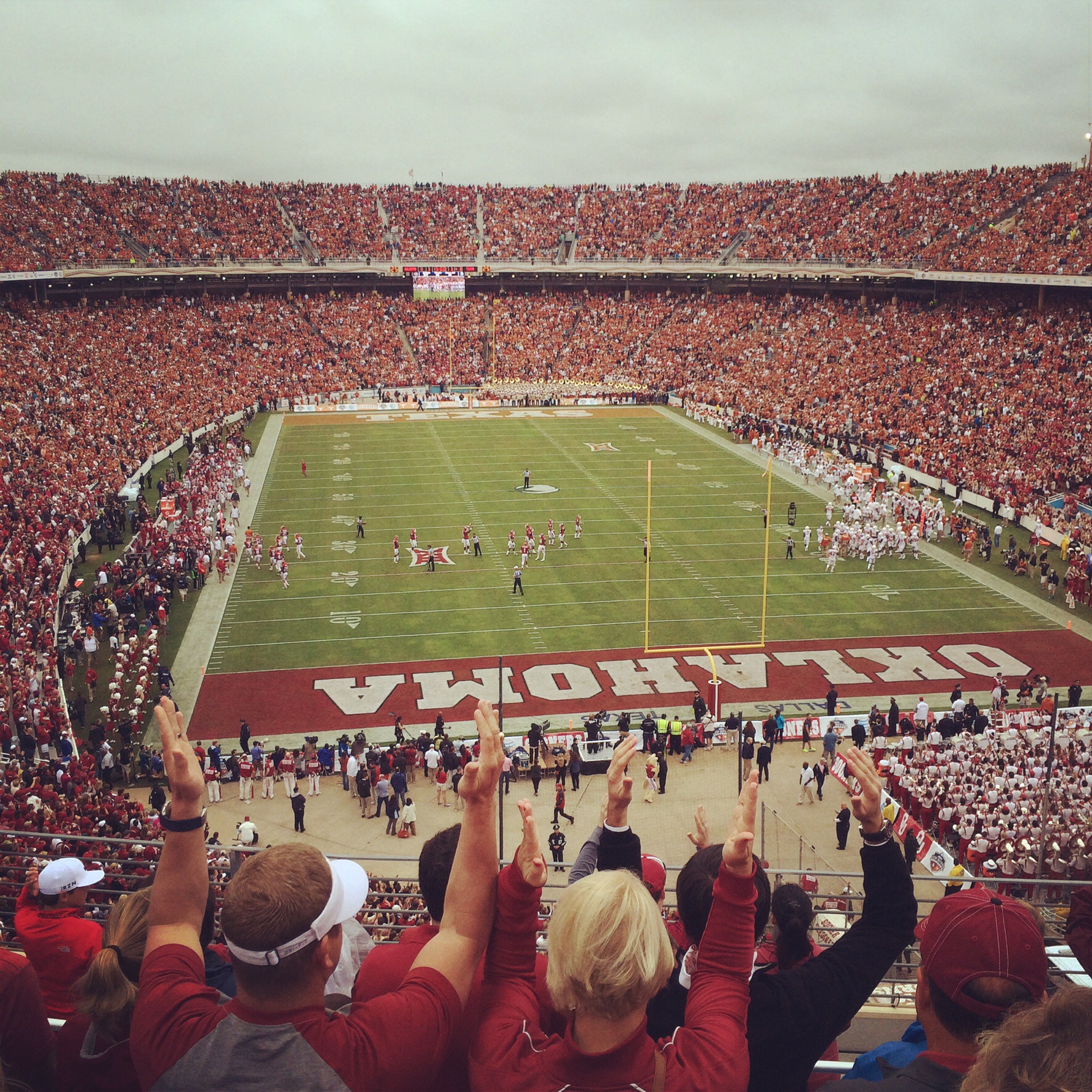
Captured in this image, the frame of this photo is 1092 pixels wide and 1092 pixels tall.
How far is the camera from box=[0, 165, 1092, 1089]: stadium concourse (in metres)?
2.63

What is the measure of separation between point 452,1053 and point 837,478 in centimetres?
3373

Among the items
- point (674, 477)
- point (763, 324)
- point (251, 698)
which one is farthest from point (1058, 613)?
point (763, 324)

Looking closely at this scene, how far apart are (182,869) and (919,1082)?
1835 millimetres

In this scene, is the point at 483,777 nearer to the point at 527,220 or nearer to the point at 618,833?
the point at 618,833

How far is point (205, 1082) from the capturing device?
2037 millimetres

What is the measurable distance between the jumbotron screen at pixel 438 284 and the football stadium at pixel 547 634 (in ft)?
0.86

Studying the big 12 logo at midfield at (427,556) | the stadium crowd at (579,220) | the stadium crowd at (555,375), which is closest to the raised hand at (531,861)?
the stadium crowd at (555,375)

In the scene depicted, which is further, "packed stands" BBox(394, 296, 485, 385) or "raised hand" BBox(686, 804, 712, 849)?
"packed stands" BBox(394, 296, 485, 385)

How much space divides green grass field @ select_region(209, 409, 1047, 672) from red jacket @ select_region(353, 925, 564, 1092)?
59.7ft

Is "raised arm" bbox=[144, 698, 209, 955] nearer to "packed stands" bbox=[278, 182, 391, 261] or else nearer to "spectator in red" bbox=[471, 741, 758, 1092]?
"spectator in red" bbox=[471, 741, 758, 1092]

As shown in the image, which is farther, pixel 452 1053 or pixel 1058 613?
pixel 1058 613

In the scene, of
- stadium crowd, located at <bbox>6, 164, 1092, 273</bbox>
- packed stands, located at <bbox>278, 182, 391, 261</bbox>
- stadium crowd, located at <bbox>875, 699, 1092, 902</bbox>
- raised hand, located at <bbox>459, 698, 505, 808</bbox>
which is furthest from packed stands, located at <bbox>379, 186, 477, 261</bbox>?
raised hand, located at <bbox>459, 698, 505, 808</bbox>

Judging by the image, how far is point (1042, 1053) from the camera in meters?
1.80

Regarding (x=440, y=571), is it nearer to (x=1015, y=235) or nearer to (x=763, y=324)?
(x=1015, y=235)
